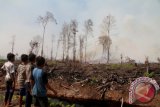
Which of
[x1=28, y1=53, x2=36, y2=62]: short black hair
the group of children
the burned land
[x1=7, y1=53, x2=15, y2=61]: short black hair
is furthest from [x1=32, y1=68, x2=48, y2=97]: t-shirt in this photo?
the burned land

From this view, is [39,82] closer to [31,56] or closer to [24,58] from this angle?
[31,56]

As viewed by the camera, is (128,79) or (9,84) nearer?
(9,84)

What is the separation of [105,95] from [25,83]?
10.5 meters

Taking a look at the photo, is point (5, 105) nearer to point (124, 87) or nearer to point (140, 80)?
point (140, 80)

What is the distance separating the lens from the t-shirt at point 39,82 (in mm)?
8438

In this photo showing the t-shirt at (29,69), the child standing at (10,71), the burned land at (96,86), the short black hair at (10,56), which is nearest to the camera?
the t-shirt at (29,69)

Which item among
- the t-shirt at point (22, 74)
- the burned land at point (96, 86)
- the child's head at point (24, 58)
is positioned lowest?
the burned land at point (96, 86)

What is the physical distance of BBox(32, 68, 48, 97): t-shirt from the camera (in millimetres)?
8438

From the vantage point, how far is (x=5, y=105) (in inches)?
474

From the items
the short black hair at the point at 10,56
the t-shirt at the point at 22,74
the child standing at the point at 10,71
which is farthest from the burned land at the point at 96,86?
the t-shirt at the point at 22,74

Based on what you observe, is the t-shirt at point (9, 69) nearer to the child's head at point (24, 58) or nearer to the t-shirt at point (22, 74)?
the t-shirt at point (22, 74)

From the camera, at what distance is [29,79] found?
10.0m

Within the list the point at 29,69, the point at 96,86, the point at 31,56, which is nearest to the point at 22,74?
the point at 29,69

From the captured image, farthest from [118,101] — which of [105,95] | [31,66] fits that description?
[31,66]
